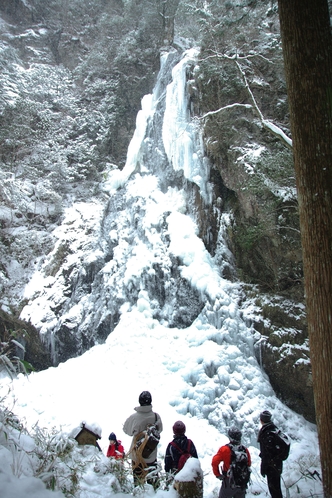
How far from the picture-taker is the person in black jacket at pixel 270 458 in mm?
3381

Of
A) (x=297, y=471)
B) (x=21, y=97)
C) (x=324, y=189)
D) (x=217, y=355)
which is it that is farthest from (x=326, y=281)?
(x=21, y=97)

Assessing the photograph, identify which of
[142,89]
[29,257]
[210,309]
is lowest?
[210,309]

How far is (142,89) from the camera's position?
1623cm

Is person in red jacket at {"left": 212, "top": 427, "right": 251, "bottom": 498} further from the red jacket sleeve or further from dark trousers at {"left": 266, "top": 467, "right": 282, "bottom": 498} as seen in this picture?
dark trousers at {"left": 266, "top": 467, "right": 282, "bottom": 498}

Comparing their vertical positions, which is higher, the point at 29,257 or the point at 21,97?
the point at 21,97

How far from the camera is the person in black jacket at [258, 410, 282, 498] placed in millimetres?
3381

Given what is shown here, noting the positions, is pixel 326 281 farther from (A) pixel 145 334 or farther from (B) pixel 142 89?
(B) pixel 142 89

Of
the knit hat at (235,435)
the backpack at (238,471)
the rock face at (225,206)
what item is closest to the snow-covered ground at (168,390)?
the rock face at (225,206)

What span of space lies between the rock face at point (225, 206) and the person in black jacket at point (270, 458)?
3.34m

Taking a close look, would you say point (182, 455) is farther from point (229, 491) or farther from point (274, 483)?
point (274, 483)

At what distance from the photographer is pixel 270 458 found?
3.40 metres

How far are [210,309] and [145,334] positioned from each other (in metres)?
1.86

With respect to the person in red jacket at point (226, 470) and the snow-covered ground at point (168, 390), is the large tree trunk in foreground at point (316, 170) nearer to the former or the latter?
the person in red jacket at point (226, 470)

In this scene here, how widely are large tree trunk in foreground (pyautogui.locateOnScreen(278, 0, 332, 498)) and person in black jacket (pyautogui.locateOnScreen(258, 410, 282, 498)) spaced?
1009mm
